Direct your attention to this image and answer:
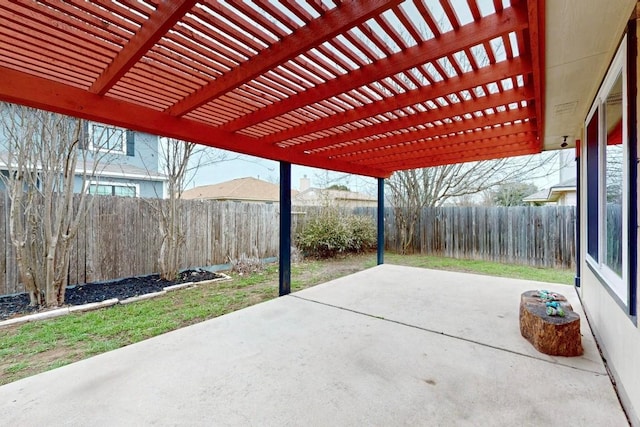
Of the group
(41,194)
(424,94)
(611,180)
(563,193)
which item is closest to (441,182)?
(563,193)

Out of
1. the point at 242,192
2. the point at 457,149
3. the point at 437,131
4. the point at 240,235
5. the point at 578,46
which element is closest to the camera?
the point at 578,46

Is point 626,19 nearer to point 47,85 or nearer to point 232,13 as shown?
point 232,13

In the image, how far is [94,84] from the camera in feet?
8.03

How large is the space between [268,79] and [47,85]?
5.61ft

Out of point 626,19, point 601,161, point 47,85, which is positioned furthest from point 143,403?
point 601,161

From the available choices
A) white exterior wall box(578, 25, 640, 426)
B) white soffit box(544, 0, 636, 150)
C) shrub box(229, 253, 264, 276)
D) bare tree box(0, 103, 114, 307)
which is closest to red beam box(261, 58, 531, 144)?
white soffit box(544, 0, 636, 150)

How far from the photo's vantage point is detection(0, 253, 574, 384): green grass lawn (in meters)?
2.77

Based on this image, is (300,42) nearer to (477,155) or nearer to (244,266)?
(477,155)

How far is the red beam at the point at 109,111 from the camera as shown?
216cm

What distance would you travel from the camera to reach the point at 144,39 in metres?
1.81

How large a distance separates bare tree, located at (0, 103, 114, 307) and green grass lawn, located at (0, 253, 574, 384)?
0.82 metres

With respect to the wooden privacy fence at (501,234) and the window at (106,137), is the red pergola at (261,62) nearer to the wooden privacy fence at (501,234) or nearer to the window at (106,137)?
the window at (106,137)

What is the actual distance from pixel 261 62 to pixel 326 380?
2.43m

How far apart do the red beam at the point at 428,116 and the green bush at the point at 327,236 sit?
448 cm
